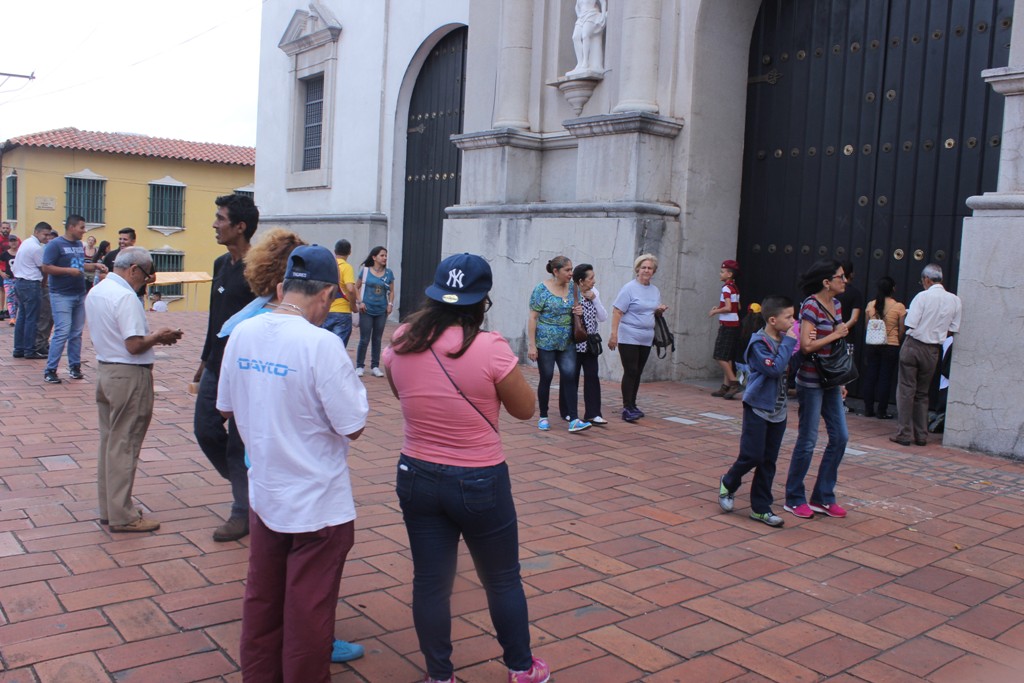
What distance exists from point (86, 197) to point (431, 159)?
950 inches

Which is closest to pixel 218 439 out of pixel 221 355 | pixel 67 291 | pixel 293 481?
pixel 221 355

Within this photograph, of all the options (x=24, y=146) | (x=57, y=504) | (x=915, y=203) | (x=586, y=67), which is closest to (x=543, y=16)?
(x=586, y=67)

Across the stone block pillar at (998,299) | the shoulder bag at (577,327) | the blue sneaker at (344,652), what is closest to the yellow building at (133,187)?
the shoulder bag at (577,327)

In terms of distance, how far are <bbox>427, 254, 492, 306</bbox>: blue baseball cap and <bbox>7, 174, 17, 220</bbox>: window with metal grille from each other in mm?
37595

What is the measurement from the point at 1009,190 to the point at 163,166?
34.5 metres

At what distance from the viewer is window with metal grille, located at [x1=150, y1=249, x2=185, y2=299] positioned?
37.2 meters

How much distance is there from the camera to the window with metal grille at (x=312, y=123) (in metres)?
19.5

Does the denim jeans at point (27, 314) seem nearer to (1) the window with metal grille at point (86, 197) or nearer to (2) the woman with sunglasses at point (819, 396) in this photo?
(2) the woman with sunglasses at point (819, 396)

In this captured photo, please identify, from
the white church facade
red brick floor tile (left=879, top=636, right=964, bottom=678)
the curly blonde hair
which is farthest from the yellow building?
red brick floor tile (left=879, top=636, right=964, bottom=678)

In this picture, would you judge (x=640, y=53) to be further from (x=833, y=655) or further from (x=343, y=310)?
(x=833, y=655)

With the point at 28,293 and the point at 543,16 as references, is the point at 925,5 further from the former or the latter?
the point at 28,293

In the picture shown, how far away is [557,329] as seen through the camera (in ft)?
27.0

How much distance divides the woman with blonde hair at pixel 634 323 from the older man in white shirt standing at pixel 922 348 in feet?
7.30

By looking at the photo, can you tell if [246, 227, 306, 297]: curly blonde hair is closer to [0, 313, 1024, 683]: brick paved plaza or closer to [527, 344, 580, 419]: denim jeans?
[0, 313, 1024, 683]: brick paved plaza
